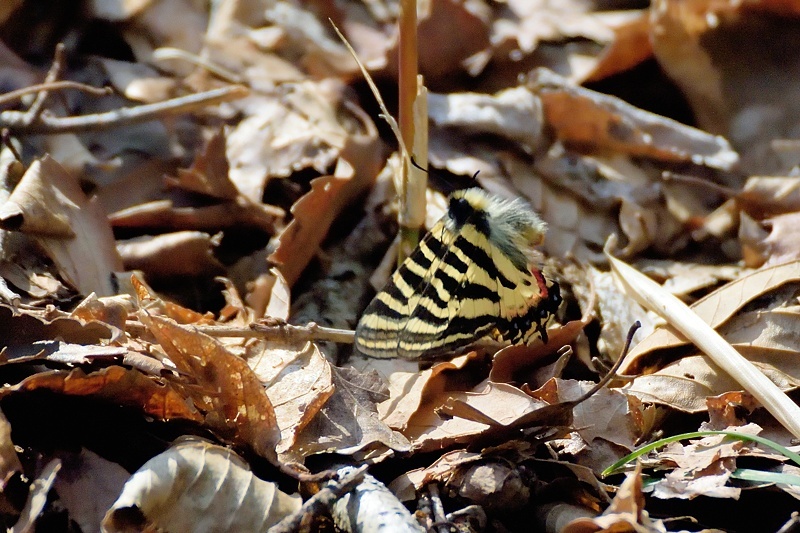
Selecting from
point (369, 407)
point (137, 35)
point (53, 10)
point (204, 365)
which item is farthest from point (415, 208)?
point (53, 10)

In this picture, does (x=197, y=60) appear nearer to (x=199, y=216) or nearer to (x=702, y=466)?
(x=199, y=216)

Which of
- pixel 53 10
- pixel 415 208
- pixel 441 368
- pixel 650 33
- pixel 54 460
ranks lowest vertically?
pixel 441 368

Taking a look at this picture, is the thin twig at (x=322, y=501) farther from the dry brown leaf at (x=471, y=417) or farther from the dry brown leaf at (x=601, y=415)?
the dry brown leaf at (x=601, y=415)

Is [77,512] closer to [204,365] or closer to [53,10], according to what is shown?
[204,365]

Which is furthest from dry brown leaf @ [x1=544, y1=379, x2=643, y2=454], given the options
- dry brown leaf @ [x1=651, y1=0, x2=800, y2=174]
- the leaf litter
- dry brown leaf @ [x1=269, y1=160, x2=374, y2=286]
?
dry brown leaf @ [x1=651, y1=0, x2=800, y2=174]

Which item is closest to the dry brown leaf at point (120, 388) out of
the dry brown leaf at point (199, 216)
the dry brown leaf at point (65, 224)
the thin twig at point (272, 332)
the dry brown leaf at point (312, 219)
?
the thin twig at point (272, 332)

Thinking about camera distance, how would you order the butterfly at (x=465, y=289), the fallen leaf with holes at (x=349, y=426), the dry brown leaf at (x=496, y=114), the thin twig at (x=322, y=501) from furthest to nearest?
the dry brown leaf at (x=496, y=114) < the butterfly at (x=465, y=289) < the fallen leaf with holes at (x=349, y=426) < the thin twig at (x=322, y=501)

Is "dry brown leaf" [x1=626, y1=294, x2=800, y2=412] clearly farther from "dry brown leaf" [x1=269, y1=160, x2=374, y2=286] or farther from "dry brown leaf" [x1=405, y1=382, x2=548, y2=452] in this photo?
"dry brown leaf" [x1=269, y1=160, x2=374, y2=286]
